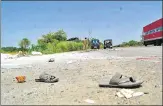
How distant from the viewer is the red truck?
4246 cm

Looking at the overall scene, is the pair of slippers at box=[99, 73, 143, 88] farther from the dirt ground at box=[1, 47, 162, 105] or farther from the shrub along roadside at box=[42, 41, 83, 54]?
the shrub along roadside at box=[42, 41, 83, 54]

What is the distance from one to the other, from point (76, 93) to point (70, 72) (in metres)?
3.73

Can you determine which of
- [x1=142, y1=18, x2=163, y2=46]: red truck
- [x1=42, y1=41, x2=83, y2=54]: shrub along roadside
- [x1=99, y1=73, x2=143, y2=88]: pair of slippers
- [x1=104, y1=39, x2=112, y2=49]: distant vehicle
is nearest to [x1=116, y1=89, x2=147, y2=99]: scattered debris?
[x1=99, y1=73, x2=143, y2=88]: pair of slippers

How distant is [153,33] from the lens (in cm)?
4625

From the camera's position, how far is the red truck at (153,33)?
42.5m

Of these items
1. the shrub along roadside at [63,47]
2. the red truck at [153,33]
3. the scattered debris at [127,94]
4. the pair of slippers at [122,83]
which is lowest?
the scattered debris at [127,94]

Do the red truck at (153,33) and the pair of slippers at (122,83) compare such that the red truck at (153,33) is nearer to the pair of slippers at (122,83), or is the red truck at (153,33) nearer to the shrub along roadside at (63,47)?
the shrub along roadside at (63,47)

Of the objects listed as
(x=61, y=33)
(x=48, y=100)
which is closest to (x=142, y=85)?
(x=48, y=100)

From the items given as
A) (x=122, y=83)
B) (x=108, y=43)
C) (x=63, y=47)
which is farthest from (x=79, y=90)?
(x=108, y=43)

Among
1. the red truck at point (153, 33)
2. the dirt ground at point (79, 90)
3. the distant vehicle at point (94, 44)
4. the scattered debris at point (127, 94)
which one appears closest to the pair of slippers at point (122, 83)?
the dirt ground at point (79, 90)

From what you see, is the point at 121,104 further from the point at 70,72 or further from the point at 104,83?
the point at 70,72

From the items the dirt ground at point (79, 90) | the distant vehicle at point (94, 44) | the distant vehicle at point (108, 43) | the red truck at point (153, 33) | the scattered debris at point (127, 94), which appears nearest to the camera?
the dirt ground at point (79, 90)

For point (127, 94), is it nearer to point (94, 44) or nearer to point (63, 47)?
point (63, 47)

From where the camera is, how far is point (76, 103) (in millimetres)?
7277
